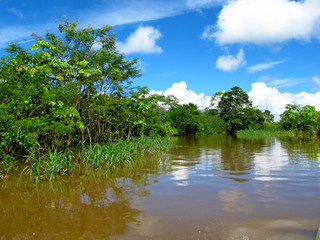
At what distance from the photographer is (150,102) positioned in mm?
12070

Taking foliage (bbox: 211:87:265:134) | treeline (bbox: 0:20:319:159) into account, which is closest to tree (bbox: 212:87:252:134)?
foliage (bbox: 211:87:265:134)

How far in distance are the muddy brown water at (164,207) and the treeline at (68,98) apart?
64.4 inches

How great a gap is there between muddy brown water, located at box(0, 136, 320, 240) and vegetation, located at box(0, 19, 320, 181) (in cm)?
113

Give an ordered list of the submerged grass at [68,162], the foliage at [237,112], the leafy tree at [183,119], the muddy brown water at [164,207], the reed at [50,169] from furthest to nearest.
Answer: the foliage at [237,112] < the leafy tree at [183,119] < the submerged grass at [68,162] < the reed at [50,169] < the muddy brown water at [164,207]

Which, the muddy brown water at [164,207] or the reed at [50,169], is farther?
the reed at [50,169]

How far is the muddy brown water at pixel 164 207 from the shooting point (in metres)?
3.12

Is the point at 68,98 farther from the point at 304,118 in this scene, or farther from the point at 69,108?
the point at 304,118

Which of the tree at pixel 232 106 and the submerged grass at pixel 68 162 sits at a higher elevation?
the tree at pixel 232 106

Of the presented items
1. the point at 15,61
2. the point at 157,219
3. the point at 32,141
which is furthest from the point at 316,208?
the point at 15,61

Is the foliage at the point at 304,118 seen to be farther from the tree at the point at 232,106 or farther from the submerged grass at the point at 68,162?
the submerged grass at the point at 68,162

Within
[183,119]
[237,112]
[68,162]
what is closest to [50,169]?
[68,162]

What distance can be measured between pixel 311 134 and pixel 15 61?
32.2m

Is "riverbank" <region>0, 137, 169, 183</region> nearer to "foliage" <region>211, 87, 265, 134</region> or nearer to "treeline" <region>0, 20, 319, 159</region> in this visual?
"treeline" <region>0, 20, 319, 159</region>

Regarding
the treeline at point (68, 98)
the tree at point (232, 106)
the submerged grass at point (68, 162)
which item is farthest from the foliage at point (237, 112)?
the submerged grass at point (68, 162)
